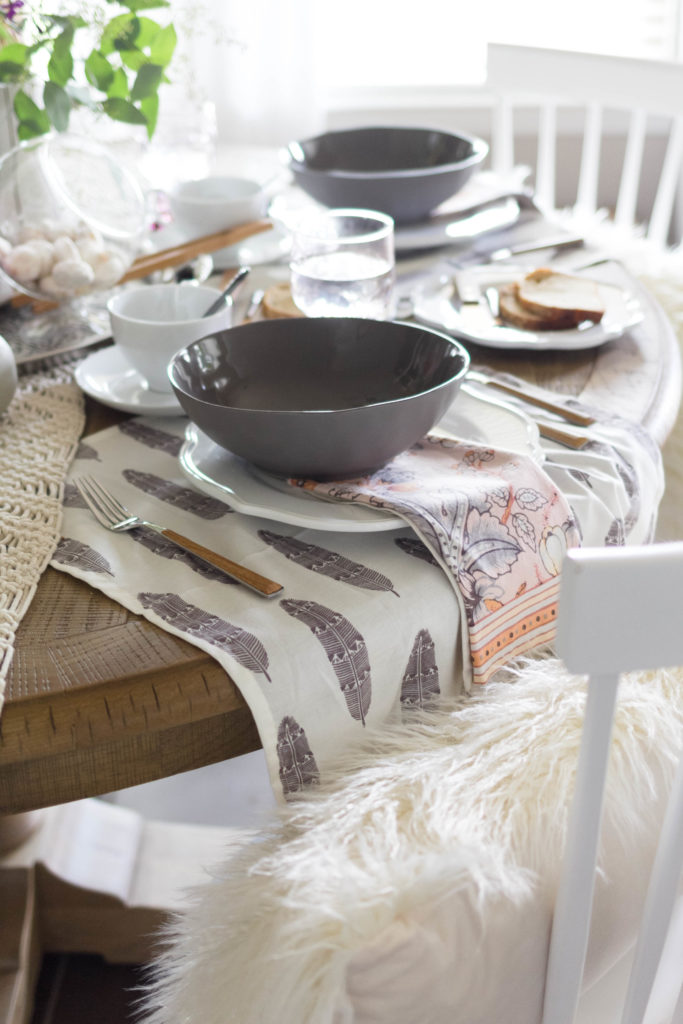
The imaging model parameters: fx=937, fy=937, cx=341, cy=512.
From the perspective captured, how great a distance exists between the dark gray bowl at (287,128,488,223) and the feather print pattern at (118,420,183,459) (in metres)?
0.54

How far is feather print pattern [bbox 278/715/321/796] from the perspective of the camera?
0.60 meters

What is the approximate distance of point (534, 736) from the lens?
591 mm

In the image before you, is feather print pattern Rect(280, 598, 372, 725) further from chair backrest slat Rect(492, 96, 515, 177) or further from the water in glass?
chair backrest slat Rect(492, 96, 515, 177)

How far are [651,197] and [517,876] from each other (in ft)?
9.82

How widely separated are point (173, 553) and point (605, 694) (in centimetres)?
36

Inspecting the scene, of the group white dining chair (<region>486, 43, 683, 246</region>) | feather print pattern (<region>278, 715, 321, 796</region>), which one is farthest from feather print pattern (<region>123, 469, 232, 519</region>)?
white dining chair (<region>486, 43, 683, 246</region>)

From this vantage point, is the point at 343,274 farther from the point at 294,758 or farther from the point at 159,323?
the point at 294,758

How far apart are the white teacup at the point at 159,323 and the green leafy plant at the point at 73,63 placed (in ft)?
0.95

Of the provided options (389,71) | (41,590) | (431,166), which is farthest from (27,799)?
(389,71)

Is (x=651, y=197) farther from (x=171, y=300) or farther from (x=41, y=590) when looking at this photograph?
(x=41, y=590)

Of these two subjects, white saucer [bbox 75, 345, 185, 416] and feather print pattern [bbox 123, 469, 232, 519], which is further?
white saucer [bbox 75, 345, 185, 416]

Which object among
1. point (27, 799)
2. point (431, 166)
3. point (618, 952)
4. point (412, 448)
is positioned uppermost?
point (431, 166)

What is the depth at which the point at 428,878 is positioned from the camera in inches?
19.2

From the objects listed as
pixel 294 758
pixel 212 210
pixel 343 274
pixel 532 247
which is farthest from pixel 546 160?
pixel 294 758
